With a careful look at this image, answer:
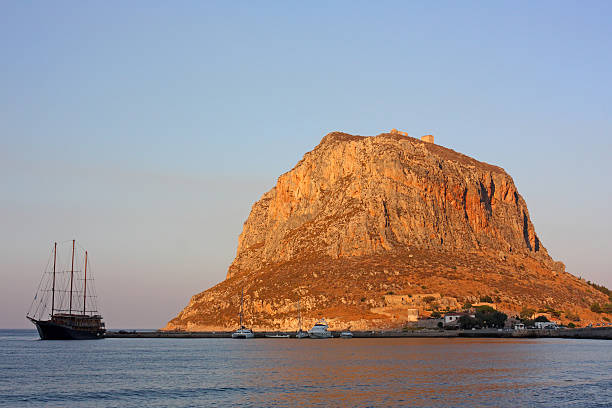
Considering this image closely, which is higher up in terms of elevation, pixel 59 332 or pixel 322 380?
pixel 59 332

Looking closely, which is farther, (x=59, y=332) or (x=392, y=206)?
(x=392, y=206)

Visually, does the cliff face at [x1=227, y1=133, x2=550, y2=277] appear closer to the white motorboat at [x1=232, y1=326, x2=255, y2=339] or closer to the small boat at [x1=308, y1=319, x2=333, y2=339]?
the white motorboat at [x1=232, y1=326, x2=255, y2=339]

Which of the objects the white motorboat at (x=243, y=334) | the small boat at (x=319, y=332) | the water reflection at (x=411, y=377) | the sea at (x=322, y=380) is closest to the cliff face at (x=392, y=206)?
the white motorboat at (x=243, y=334)

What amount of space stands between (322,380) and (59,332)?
360 feet

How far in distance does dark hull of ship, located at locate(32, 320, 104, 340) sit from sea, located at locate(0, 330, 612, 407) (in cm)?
5941

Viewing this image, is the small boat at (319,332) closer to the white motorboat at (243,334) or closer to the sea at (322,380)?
the white motorboat at (243,334)

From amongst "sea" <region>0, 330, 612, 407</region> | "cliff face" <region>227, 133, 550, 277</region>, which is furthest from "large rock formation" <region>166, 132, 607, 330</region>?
"sea" <region>0, 330, 612, 407</region>

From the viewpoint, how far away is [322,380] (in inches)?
2393

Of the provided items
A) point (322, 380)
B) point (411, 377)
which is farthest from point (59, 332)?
point (411, 377)

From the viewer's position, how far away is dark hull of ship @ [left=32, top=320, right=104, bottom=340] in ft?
500

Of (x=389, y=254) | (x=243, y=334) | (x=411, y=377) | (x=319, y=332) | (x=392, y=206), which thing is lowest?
(x=411, y=377)

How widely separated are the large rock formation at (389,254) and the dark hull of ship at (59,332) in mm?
28977

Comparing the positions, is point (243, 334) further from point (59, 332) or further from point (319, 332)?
point (59, 332)

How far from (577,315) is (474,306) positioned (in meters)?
28.4
